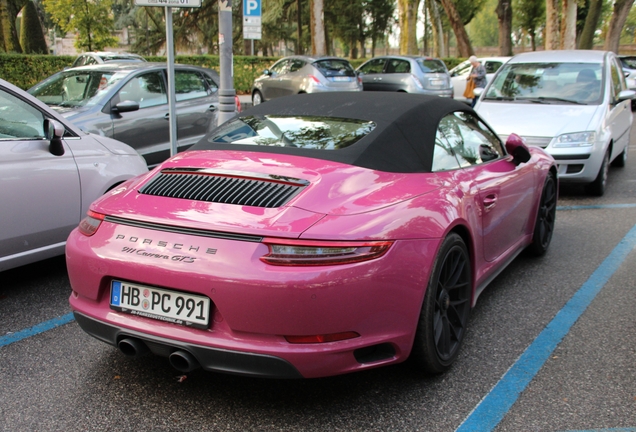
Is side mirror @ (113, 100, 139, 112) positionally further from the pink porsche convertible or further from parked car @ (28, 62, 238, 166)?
the pink porsche convertible

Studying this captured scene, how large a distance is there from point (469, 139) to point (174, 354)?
242 centimetres

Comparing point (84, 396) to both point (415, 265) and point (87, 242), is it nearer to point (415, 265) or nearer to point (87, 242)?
point (87, 242)

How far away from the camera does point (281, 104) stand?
4160mm

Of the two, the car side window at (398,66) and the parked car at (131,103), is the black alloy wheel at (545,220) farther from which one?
the car side window at (398,66)

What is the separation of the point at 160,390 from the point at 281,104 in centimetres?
195

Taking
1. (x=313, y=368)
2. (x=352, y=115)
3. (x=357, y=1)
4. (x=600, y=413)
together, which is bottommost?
(x=600, y=413)

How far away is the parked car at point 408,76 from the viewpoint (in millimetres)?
18719

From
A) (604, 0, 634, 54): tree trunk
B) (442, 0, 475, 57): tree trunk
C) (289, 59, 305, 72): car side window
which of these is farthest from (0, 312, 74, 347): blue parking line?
(604, 0, 634, 54): tree trunk

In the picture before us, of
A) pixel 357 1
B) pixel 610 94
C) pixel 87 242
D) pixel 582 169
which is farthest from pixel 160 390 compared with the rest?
pixel 357 1

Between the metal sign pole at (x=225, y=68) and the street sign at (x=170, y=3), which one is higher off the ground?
the street sign at (x=170, y=3)

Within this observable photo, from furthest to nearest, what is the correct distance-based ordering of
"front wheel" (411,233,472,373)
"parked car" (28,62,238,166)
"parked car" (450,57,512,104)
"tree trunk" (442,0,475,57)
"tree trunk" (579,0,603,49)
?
"tree trunk" (579,0,603,49) < "tree trunk" (442,0,475,57) < "parked car" (450,57,512,104) < "parked car" (28,62,238,166) < "front wheel" (411,233,472,373)

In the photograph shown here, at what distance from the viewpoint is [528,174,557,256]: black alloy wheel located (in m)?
5.22

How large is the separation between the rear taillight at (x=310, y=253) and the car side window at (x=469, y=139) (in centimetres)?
145

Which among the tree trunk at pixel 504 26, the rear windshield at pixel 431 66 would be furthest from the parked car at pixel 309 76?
the tree trunk at pixel 504 26
